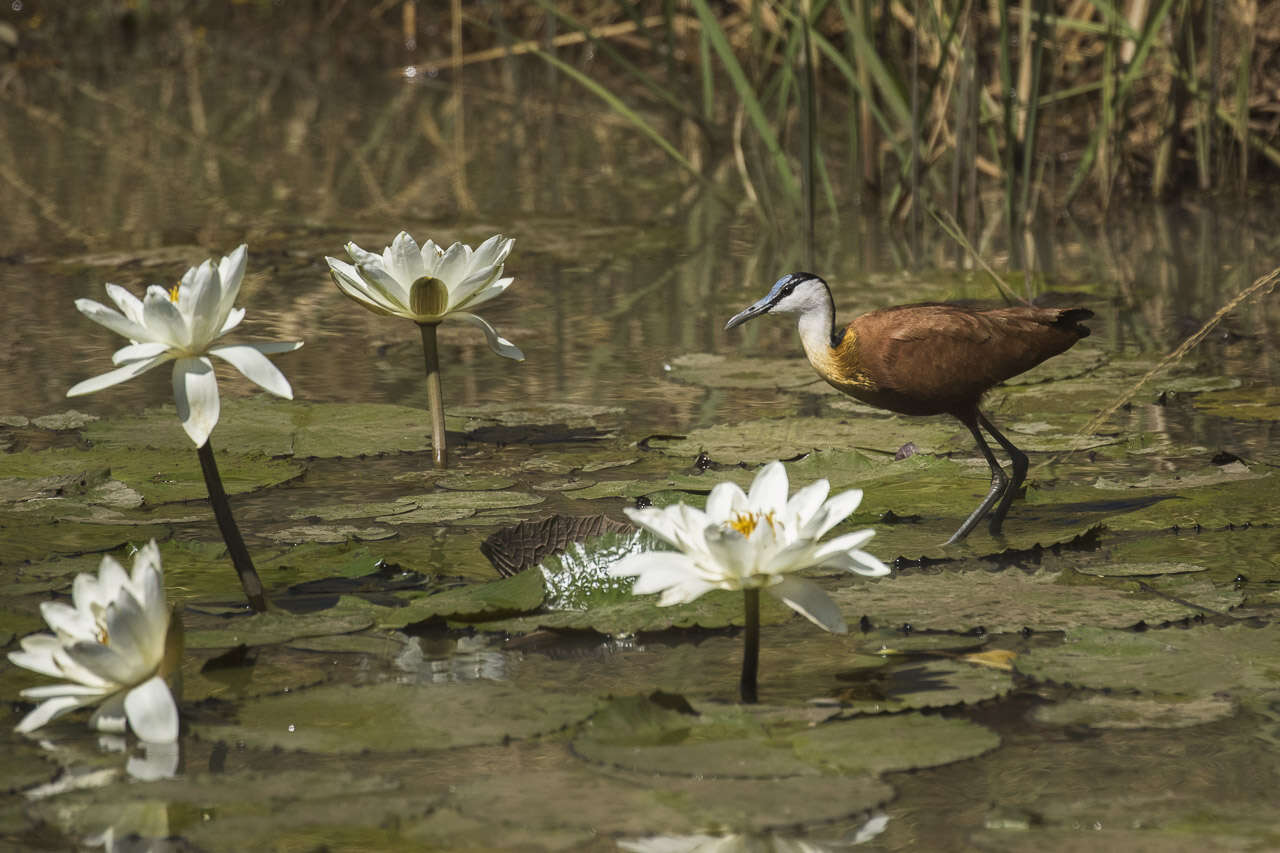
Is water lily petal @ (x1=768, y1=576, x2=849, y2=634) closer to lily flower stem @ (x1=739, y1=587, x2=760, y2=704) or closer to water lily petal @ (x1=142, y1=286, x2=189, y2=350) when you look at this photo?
lily flower stem @ (x1=739, y1=587, x2=760, y2=704)

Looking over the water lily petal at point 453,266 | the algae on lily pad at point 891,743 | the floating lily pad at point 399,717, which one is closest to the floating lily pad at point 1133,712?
the algae on lily pad at point 891,743

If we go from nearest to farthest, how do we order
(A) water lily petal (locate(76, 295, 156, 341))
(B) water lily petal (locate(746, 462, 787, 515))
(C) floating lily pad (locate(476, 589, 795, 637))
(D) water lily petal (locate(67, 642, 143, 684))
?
(D) water lily petal (locate(67, 642, 143, 684))
(B) water lily petal (locate(746, 462, 787, 515))
(A) water lily petal (locate(76, 295, 156, 341))
(C) floating lily pad (locate(476, 589, 795, 637))

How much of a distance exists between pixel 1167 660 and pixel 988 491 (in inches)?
35.0

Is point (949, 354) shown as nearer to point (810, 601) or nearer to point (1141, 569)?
point (1141, 569)

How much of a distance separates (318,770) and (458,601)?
575mm

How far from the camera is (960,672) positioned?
92.0 inches

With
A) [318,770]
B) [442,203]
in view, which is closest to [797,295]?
[318,770]

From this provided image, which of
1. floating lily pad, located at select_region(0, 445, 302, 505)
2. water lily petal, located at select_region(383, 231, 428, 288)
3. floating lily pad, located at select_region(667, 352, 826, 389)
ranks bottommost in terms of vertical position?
floating lily pad, located at select_region(0, 445, 302, 505)

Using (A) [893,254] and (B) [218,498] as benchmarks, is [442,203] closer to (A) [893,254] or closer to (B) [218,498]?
(A) [893,254]

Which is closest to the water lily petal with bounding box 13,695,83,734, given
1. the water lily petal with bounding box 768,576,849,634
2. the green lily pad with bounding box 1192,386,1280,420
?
the water lily petal with bounding box 768,576,849,634

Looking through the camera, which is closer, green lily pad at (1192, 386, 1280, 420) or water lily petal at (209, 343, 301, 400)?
water lily petal at (209, 343, 301, 400)

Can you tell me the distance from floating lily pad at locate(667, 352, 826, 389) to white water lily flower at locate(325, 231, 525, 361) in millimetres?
1002

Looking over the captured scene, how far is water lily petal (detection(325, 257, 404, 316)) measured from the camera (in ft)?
10.5

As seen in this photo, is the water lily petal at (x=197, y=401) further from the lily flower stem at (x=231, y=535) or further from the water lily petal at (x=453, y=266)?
the water lily petal at (x=453, y=266)
